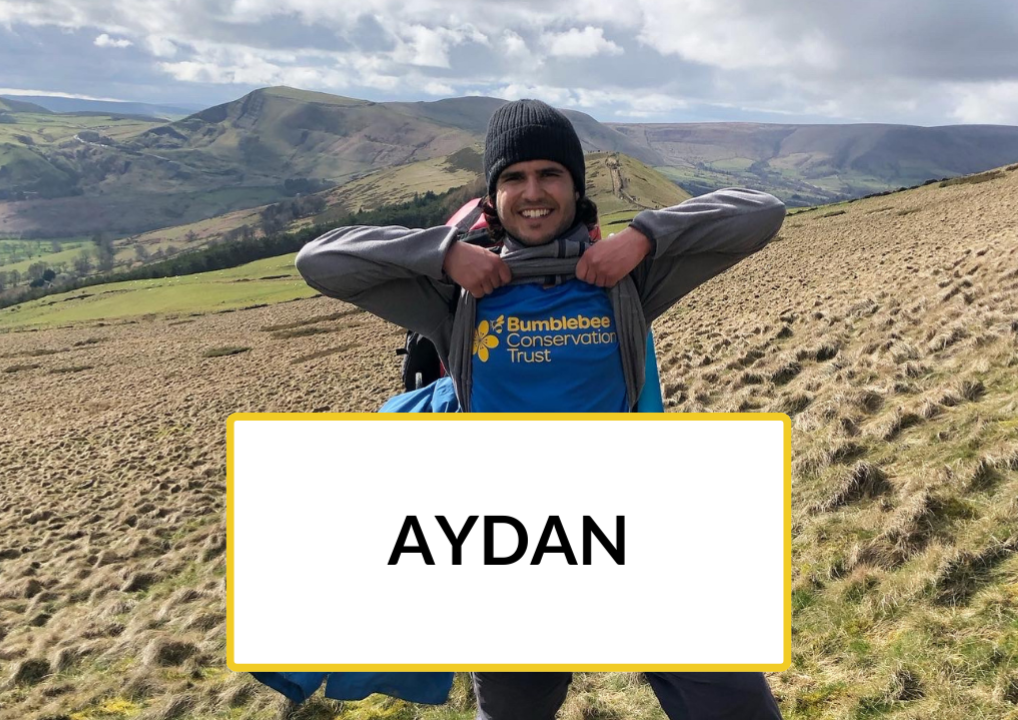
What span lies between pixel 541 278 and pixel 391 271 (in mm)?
686

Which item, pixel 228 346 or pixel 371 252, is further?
pixel 228 346

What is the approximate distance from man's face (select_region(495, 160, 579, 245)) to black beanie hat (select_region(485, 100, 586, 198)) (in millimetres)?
43

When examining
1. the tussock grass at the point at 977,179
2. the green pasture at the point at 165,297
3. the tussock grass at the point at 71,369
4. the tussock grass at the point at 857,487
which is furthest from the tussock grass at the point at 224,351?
the tussock grass at the point at 977,179

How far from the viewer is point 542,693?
8.73ft

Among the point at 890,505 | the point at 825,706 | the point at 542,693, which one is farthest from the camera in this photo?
the point at 890,505

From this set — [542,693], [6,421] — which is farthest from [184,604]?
[6,421]

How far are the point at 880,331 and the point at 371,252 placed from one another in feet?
31.4

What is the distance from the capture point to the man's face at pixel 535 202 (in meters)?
2.71

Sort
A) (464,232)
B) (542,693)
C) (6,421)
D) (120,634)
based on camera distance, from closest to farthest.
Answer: (542,693) → (464,232) → (120,634) → (6,421)

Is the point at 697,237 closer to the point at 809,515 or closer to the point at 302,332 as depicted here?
the point at 809,515

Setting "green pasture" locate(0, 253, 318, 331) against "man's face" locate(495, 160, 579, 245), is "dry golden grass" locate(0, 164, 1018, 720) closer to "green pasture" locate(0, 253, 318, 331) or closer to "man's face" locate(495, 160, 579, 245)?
"man's face" locate(495, 160, 579, 245)

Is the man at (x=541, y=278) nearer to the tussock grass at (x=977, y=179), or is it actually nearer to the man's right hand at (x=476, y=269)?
the man's right hand at (x=476, y=269)

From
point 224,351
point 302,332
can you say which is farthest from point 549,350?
point 302,332

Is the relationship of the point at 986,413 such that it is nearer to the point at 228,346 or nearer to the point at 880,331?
the point at 880,331
